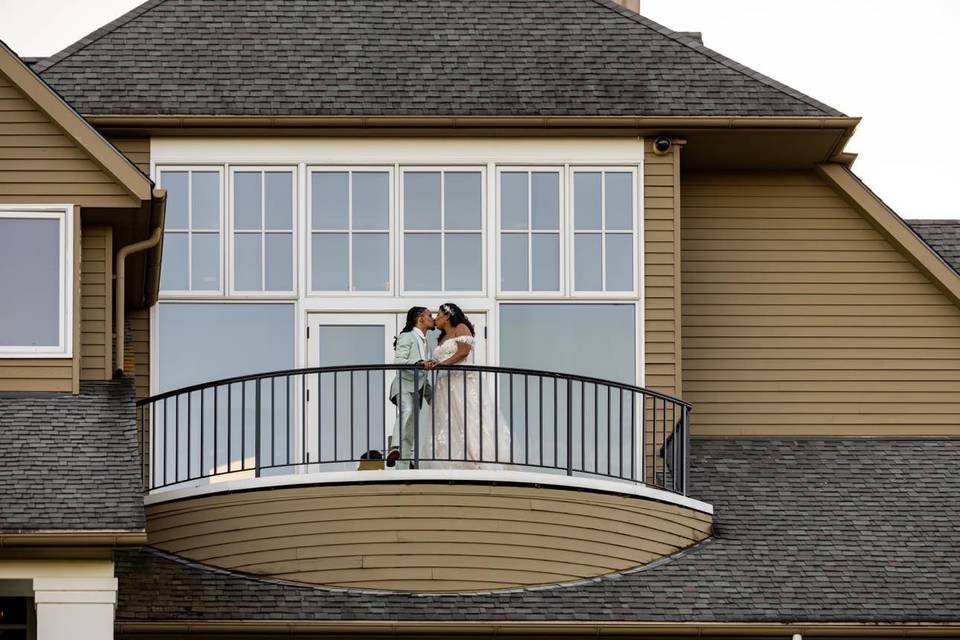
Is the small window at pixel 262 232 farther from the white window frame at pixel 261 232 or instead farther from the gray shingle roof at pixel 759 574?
the gray shingle roof at pixel 759 574

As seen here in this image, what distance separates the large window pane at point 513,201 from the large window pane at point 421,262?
2.32ft

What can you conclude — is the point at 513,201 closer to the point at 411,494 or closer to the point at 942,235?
the point at 411,494

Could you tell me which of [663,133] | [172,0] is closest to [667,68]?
[663,133]

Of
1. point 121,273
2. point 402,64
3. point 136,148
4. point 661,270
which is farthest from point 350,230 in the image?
point 661,270

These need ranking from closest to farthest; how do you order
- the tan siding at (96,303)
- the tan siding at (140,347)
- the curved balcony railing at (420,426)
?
the curved balcony railing at (420,426) → the tan siding at (96,303) → the tan siding at (140,347)

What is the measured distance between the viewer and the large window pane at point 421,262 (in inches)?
891

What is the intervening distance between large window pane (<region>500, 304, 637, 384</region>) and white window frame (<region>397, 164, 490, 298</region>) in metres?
0.44

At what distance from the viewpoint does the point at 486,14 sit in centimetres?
A: 2433

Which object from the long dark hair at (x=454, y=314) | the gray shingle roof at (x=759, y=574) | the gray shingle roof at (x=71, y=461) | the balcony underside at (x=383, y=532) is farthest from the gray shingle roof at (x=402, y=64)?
the balcony underside at (x=383, y=532)

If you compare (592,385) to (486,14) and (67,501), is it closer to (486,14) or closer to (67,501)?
(486,14)

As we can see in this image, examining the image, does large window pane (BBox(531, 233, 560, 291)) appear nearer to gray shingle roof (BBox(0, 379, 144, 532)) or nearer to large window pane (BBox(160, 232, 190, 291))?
large window pane (BBox(160, 232, 190, 291))

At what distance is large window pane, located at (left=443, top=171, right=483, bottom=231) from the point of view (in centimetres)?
2275

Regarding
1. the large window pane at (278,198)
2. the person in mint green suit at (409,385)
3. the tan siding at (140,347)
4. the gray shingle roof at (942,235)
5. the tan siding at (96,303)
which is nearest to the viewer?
the person in mint green suit at (409,385)

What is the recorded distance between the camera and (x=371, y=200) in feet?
74.6
